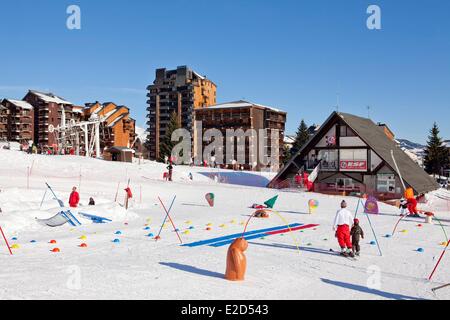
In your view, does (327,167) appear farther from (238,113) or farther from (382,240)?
(238,113)

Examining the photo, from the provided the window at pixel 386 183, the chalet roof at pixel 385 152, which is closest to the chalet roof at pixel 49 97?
the chalet roof at pixel 385 152

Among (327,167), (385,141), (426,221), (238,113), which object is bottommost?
(426,221)

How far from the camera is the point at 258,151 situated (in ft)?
281

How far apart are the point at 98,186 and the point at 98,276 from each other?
26.1 m

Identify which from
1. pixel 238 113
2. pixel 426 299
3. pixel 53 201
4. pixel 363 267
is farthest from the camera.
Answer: pixel 238 113

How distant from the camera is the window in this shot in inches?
1387

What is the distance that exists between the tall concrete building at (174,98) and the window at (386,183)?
2517 inches

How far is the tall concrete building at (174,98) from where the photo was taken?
98312mm

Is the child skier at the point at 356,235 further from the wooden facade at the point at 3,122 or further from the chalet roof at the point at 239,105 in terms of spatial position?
the wooden facade at the point at 3,122

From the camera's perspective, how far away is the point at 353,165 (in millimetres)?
37062

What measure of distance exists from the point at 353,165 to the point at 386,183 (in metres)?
3.25

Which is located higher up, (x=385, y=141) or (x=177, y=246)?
(x=385, y=141)

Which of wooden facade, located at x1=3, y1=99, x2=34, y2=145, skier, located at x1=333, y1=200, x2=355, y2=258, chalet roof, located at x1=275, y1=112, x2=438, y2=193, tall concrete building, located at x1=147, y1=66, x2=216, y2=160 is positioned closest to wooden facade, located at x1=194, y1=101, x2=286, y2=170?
tall concrete building, located at x1=147, y1=66, x2=216, y2=160

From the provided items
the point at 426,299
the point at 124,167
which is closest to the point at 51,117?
the point at 124,167
